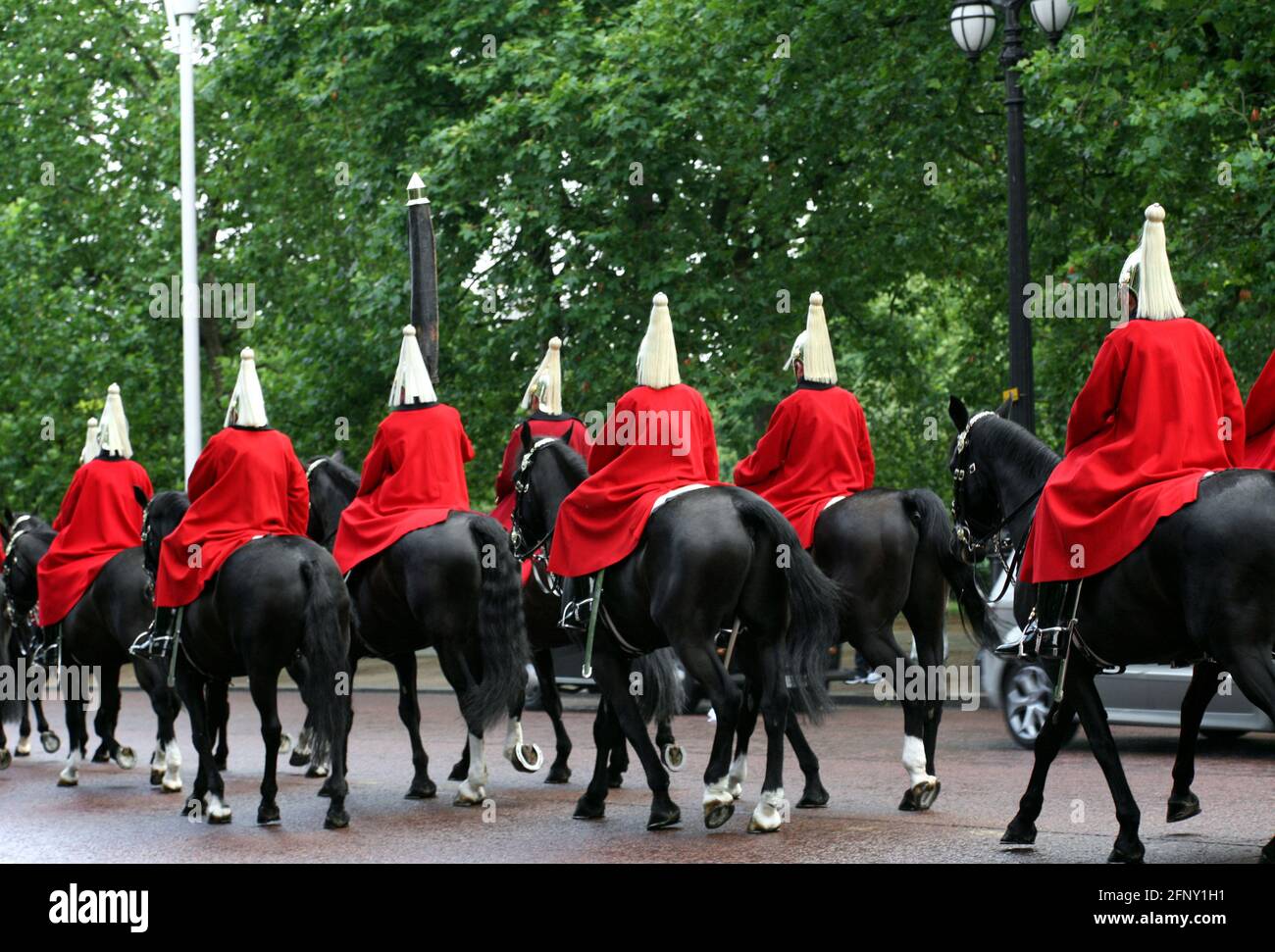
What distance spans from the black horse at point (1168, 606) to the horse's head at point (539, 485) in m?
2.84

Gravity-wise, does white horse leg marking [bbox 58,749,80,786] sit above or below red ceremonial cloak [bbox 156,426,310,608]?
below

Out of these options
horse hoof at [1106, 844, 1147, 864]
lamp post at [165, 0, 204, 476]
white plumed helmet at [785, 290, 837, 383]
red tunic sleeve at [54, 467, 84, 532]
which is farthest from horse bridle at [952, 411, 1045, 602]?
lamp post at [165, 0, 204, 476]

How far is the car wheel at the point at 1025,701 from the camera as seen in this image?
14000 mm

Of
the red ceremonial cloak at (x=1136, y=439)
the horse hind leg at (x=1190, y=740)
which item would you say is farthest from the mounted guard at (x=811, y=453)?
the red ceremonial cloak at (x=1136, y=439)

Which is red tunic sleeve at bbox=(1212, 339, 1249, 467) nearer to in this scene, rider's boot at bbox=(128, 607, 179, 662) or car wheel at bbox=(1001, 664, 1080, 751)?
car wheel at bbox=(1001, 664, 1080, 751)

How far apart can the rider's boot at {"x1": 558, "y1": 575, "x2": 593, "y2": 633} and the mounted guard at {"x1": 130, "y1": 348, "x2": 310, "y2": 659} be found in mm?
1970

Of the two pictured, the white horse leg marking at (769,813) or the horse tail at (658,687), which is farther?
the horse tail at (658,687)

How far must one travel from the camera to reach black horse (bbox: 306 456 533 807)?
1139cm

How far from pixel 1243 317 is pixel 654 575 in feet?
29.6

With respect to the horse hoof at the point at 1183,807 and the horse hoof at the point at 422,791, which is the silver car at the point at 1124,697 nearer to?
the horse hoof at the point at 1183,807

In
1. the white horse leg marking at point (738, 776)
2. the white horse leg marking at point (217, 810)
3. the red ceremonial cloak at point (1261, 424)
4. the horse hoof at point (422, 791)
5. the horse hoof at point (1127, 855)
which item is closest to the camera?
the horse hoof at point (1127, 855)

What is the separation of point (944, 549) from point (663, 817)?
251 cm

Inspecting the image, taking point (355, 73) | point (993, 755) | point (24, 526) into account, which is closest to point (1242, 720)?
point (993, 755)
